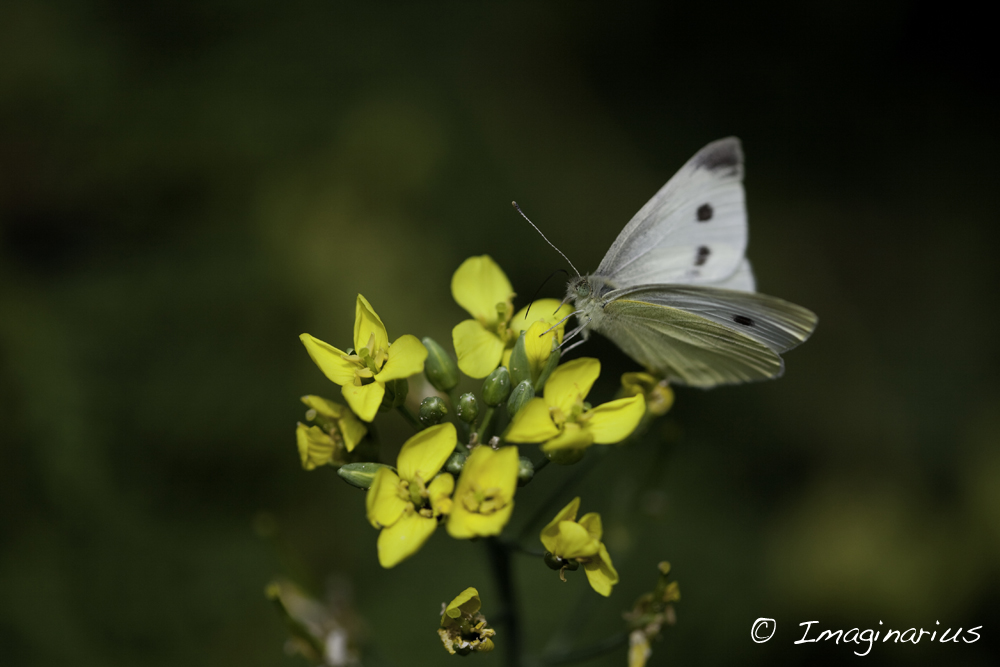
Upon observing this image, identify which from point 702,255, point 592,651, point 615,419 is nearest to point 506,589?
point 592,651

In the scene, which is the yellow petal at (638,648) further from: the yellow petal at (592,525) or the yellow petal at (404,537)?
the yellow petal at (404,537)

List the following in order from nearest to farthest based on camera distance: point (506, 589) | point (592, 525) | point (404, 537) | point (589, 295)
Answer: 1. point (404, 537)
2. point (592, 525)
3. point (506, 589)
4. point (589, 295)

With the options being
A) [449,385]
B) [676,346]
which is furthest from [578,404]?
[676,346]

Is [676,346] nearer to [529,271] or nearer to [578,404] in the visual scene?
[578,404]

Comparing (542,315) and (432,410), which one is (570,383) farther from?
(542,315)

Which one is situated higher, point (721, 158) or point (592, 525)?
point (721, 158)

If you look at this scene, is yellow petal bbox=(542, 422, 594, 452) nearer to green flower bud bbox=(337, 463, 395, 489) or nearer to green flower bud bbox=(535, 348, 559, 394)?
green flower bud bbox=(535, 348, 559, 394)
